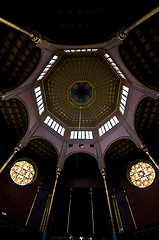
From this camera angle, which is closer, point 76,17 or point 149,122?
point 76,17

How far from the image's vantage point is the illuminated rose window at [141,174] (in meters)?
15.8

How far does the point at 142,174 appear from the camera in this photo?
54.5 ft

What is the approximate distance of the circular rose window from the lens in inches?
639

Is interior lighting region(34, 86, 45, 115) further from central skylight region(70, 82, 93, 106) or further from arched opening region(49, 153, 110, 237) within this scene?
arched opening region(49, 153, 110, 237)

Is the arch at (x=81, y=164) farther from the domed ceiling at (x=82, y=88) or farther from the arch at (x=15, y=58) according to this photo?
the arch at (x=15, y=58)

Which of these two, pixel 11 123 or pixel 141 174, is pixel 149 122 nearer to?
pixel 141 174

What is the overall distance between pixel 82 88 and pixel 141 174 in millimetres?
15314

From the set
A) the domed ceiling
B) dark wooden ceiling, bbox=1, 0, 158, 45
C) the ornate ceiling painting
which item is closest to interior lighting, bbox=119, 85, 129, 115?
the ornate ceiling painting

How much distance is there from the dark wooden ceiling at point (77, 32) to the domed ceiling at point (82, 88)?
5109 mm

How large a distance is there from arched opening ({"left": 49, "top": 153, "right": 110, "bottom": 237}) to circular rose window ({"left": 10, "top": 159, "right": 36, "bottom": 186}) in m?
4.42

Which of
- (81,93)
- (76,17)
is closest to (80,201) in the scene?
(81,93)

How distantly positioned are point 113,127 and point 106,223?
1228 centimetres

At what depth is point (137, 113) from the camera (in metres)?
15.4

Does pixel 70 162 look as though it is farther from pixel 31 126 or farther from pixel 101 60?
pixel 101 60
